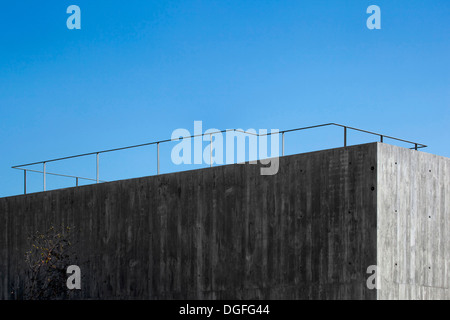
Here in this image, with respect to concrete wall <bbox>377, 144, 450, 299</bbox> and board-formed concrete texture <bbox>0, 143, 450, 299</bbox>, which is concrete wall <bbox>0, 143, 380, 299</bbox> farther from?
concrete wall <bbox>377, 144, 450, 299</bbox>

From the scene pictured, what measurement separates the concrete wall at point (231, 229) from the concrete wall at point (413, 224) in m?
0.43

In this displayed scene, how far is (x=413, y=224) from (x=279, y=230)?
126 inches

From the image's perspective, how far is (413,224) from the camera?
18781 mm

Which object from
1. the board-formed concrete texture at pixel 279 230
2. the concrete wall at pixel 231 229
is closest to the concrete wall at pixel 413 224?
the board-formed concrete texture at pixel 279 230

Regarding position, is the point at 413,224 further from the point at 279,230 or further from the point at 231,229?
the point at 231,229

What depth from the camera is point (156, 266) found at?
864 inches

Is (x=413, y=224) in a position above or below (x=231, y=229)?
above

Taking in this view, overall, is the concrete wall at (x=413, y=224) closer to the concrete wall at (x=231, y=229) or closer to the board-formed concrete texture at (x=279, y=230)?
the board-formed concrete texture at (x=279, y=230)

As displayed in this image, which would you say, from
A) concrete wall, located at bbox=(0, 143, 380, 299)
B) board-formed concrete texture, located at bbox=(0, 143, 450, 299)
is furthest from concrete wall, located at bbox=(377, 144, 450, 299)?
concrete wall, located at bbox=(0, 143, 380, 299)

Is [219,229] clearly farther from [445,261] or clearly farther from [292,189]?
[445,261]

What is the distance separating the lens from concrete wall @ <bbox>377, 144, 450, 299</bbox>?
1778 centimetres

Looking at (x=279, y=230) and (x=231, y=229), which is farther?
(x=231, y=229)

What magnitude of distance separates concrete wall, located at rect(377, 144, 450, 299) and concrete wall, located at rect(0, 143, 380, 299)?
1.42 feet

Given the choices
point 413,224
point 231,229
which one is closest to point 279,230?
point 231,229
